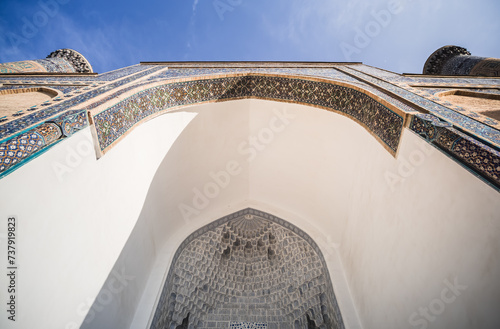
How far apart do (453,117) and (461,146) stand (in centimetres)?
44

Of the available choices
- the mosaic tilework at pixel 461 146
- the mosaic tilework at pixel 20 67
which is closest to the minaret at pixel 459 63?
the mosaic tilework at pixel 461 146

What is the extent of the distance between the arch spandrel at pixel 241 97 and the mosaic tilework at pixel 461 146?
18cm

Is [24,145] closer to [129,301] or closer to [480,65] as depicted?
[129,301]

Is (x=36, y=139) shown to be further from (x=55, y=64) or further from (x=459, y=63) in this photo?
(x=459, y=63)

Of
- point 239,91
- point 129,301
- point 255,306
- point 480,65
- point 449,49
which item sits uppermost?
point 449,49

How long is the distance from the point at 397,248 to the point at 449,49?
6199 mm

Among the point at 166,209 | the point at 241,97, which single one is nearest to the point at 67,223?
the point at 166,209

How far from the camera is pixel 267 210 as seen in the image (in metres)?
3.43

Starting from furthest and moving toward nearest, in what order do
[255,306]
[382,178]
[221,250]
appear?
1. [221,250]
2. [255,306]
3. [382,178]

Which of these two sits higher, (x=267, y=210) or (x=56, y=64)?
(x=56, y=64)

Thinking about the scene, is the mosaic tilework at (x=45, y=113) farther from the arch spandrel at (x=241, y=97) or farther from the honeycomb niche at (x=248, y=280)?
the honeycomb niche at (x=248, y=280)

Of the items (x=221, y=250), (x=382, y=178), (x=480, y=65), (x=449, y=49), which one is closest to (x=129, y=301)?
(x=221, y=250)

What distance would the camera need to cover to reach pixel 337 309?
2.34m

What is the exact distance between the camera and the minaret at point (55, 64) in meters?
3.51
